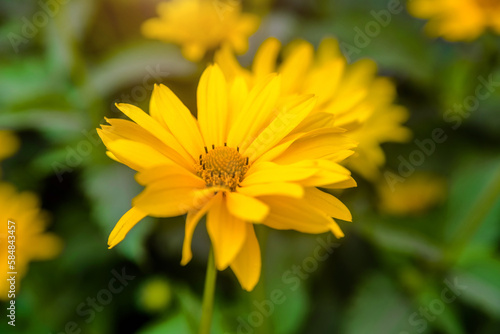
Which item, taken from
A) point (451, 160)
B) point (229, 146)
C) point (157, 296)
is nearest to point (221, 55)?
point (229, 146)

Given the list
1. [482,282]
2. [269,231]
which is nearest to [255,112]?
[269,231]

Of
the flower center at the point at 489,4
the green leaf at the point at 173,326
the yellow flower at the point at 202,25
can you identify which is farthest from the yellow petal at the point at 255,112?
the flower center at the point at 489,4

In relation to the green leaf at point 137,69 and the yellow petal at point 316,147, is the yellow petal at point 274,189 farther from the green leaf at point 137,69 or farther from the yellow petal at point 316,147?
the green leaf at point 137,69

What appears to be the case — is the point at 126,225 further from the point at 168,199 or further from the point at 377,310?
the point at 377,310

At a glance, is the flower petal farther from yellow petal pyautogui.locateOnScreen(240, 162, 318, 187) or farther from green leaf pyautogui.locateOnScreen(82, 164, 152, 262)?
green leaf pyautogui.locateOnScreen(82, 164, 152, 262)

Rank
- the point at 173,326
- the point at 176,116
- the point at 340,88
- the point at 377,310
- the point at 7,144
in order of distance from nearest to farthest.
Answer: the point at 176,116, the point at 173,326, the point at 340,88, the point at 377,310, the point at 7,144
